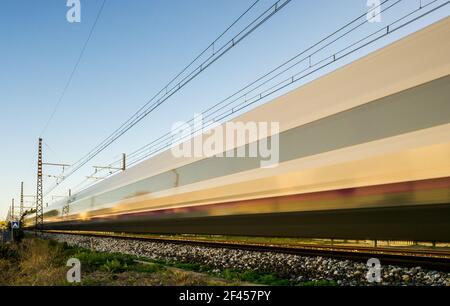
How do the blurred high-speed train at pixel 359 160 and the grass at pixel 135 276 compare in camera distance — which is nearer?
the blurred high-speed train at pixel 359 160

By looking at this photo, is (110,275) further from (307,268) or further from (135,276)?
(307,268)

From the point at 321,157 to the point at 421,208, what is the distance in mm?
1919

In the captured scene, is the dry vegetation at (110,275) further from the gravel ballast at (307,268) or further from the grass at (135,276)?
the gravel ballast at (307,268)

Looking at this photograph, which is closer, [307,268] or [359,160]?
[359,160]

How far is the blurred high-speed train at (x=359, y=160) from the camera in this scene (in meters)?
5.74

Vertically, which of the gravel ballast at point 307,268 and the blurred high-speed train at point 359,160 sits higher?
the blurred high-speed train at point 359,160

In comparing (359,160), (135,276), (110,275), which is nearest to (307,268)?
(359,160)

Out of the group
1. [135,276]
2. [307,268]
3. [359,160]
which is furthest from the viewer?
[307,268]

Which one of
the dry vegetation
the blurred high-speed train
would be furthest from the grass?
the blurred high-speed train

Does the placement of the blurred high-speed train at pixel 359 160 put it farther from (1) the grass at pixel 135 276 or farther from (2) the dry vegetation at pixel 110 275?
(2) the dry vegetation at pixel 110 275

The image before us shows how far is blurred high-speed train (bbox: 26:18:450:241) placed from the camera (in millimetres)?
5738

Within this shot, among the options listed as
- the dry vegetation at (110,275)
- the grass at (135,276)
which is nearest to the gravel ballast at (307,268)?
the grass at (135,276)

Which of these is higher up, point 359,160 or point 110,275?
point 359,160

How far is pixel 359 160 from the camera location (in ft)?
21.5
